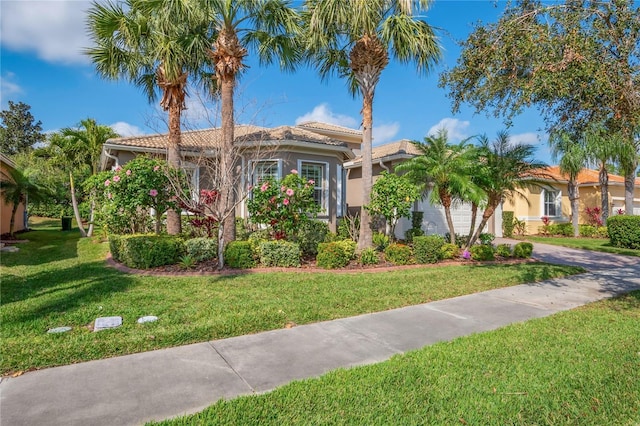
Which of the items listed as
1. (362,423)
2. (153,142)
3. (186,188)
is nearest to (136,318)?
(362,423)

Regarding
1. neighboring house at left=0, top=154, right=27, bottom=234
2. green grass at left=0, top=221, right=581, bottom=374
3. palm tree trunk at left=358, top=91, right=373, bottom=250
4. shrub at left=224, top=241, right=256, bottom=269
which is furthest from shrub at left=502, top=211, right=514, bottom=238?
neighboring house at left=0, top=154, right=27, bottom=234

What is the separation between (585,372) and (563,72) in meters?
4.45

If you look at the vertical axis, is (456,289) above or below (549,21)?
below

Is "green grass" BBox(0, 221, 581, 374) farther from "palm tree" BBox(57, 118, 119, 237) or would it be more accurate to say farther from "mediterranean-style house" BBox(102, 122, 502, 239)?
"palm tree" BBox(57, 118, 119, 237)

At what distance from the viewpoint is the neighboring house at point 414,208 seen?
16.8 meters

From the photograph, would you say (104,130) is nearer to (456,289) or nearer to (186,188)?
(186,188)

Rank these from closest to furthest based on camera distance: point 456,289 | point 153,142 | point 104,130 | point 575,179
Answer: point 456,289 → point 153,142 → point 104,130 → point 575,179

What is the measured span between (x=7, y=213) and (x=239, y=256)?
16.3 metres

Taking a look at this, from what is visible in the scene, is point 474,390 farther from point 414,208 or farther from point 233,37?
point 414,208

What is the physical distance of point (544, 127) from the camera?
717 centimetres

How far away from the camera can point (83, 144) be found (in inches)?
691

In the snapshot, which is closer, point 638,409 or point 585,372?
point 638,409

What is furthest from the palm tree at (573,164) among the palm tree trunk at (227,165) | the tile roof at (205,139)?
the palm tree trunk at (227,165)

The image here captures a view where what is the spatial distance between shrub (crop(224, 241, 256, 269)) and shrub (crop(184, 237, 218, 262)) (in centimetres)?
56
